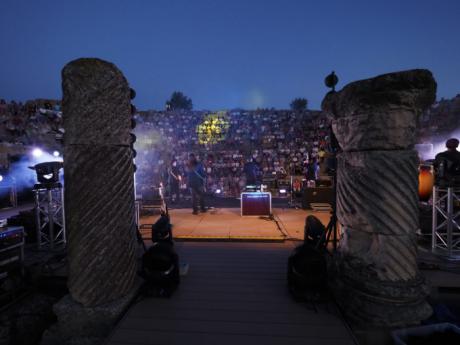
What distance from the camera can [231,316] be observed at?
9.18 feet

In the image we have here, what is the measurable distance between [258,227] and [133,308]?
382cm

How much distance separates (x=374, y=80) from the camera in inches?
99.6

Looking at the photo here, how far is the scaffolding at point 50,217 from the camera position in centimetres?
525

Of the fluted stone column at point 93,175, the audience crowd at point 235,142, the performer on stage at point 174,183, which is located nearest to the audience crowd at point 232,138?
the audience crowd at point 235,142

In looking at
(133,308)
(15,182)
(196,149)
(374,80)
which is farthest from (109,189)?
(196,149)

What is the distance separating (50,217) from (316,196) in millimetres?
7464

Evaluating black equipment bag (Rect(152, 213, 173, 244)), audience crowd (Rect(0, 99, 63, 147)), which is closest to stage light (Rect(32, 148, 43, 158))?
audience crowd (Rect(0, 99, 63, 147))

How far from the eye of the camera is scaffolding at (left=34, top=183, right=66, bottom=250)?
5.25m

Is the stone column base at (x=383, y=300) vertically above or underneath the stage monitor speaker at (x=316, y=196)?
underneath

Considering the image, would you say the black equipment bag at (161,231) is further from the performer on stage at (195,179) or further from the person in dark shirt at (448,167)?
the person in dark shirt at (448,167)

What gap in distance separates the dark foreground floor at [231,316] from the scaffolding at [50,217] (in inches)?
127

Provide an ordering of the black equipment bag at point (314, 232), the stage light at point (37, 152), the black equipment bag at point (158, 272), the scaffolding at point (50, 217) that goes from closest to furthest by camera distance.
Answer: the black equipment bag at point (158, 272), the black equipment bag at point (314, 232), the scaffolding at point (50, 217), the stage light at point (37, 152)

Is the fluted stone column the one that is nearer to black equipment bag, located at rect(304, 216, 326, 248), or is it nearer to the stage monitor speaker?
black equipment bag, located at rect(304, 216, 326, 248)

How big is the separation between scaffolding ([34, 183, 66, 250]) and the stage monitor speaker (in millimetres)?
6909
